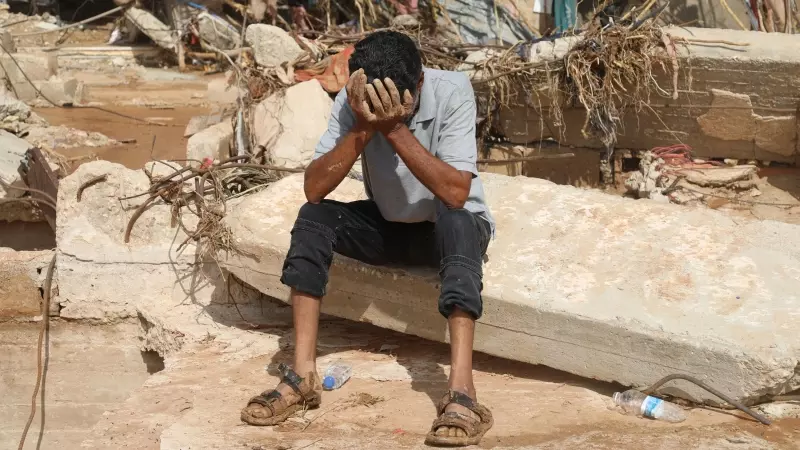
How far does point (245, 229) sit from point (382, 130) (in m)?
1.25

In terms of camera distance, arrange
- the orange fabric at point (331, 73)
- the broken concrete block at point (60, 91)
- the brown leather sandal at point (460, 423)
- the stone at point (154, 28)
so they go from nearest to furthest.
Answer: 1. the brown leather sandal at point (460, 423)
2. the orange fabric at point (331, 73)
3. the broken concrete block at point (60, 91)
4. the stone at point (154, 28)

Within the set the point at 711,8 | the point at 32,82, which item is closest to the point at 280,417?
the point at 711,8

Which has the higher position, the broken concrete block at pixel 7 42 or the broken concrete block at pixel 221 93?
the broken concrete block at pixel 7 42

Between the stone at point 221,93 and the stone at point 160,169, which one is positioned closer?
the stone at point 160,169

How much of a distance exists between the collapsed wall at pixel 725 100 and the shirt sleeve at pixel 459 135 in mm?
2756

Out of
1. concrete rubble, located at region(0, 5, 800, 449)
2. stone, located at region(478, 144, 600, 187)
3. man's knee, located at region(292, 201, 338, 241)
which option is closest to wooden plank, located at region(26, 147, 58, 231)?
concrete rubble, located at region(0, 5, 800, 449)

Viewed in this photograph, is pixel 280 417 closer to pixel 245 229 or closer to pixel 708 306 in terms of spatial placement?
pixel 245 229

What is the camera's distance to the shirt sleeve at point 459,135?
362 cm

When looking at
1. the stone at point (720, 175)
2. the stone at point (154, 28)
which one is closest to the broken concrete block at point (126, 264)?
the stone at point (720, 175)

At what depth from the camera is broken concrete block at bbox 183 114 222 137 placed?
8359mm

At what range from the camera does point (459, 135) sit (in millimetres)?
3668

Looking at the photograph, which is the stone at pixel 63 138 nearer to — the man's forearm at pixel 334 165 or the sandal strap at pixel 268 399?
the man's forearm at pixel 334 165

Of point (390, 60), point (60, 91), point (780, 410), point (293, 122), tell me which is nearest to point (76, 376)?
point (293, 122)

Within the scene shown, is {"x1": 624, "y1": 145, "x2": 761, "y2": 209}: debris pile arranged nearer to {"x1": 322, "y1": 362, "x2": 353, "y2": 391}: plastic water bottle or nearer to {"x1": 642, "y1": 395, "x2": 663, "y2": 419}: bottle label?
{"x1": 642, "y1": 395, "x2": 663, "y2": 419}: bottle label
